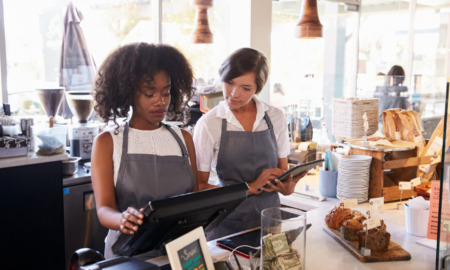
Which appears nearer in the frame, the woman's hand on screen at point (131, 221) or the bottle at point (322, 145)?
the woman's hand on screen at point (131, 221)

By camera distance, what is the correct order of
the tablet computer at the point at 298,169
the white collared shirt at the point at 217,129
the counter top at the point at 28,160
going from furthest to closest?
the counter top at the point at 28,160 < the white collared shirt at the point at 217,129 < the tablet computer at the point at 298,169

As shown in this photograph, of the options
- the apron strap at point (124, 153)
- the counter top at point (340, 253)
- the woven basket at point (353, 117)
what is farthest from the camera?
the woven basket at point (353, 117)

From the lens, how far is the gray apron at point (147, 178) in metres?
1.86

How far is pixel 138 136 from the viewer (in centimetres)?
196

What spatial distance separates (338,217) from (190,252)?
3.22ft

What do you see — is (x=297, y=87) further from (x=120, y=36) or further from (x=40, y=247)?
(x=40, y=247)

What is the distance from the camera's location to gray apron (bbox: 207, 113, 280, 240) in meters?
2.35

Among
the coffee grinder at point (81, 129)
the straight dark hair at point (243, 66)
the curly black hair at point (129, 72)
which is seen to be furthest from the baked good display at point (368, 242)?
the coffee grinder at point (81, 129)

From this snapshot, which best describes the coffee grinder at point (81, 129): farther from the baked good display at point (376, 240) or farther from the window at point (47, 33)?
the baked good display at point (376, 240)

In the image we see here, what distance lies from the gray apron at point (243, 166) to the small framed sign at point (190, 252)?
103 centimetres

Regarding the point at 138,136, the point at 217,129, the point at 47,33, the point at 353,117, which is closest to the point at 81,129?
the point at 47,33

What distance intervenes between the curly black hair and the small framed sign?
0.75 metres

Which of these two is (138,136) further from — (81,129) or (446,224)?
(81,129)

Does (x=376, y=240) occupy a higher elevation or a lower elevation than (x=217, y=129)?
lower
